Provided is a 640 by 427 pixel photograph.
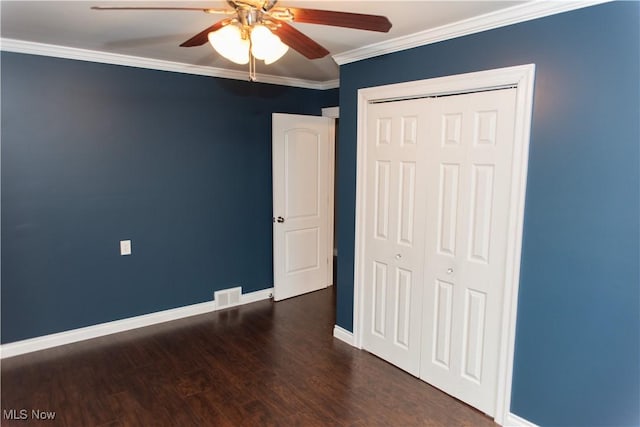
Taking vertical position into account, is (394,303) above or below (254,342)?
above

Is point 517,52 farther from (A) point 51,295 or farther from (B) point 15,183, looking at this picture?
(A) point 51,295

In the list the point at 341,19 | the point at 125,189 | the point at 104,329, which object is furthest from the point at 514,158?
the point at 104,329

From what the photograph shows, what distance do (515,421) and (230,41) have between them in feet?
8.56

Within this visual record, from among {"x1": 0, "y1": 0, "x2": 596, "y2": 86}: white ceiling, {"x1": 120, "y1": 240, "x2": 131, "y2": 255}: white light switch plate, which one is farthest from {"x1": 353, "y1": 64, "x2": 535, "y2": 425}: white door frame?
{"x1": 120, "y1": 240, "x2": 131, "y2": 255}: white light switch plate

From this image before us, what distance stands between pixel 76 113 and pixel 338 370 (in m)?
2.94

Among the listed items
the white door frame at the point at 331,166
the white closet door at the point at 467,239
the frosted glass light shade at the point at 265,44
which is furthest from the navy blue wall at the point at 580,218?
the white door frame at the point at 331,166

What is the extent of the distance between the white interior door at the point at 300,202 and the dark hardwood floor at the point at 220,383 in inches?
36.2

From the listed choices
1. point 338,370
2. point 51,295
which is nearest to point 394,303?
point 338,370

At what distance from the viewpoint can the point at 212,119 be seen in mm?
4039

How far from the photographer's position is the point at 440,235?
2.72 m

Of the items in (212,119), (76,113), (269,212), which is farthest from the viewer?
(269,212)

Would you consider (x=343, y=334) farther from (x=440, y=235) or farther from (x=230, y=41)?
(x=230, y=41)

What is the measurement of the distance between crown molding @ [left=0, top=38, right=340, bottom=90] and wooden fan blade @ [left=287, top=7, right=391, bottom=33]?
92.9 inches

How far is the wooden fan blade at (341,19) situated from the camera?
160cm
